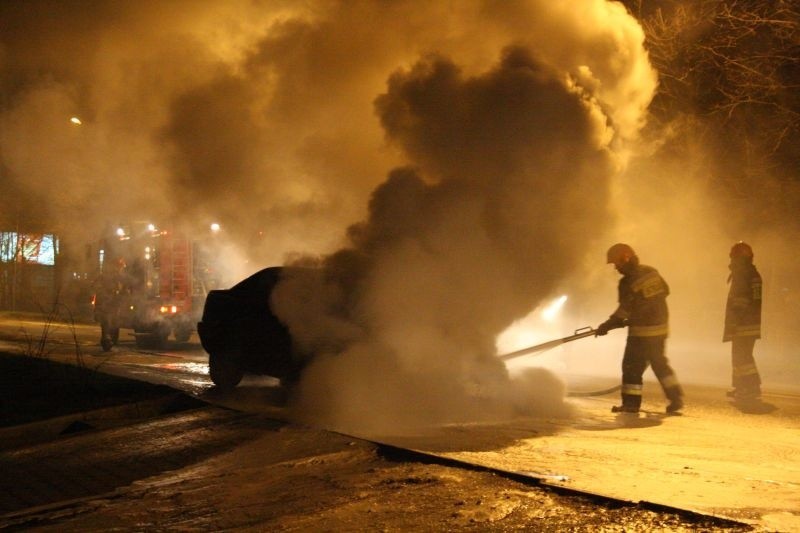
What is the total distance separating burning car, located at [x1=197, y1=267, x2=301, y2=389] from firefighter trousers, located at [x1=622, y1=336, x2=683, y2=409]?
3297mm

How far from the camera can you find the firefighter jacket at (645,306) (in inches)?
313

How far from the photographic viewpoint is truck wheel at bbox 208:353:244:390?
30.9 feet

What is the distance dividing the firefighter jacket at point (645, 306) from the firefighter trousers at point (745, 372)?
1.53 metres

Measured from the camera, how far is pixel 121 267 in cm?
1579

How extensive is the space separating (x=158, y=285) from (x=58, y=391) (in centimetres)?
643

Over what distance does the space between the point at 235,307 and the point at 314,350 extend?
6.03 feet

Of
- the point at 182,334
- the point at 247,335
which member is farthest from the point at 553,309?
the point at 182,334

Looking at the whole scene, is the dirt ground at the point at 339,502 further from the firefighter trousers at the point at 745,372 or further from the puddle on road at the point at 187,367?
the puddle on road at the point at 187,367

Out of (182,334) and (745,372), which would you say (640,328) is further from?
(182,334)

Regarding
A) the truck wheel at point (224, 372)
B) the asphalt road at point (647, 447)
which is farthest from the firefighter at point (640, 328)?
the truck wheel at point (224, 372)

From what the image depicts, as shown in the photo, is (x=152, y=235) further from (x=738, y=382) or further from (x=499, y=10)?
(x=738, y=382)

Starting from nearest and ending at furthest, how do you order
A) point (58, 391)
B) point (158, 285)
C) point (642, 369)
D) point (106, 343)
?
point (642, 369)
point (58, 391)
point (106, 343)
point (158, 285)

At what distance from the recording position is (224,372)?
9.45m

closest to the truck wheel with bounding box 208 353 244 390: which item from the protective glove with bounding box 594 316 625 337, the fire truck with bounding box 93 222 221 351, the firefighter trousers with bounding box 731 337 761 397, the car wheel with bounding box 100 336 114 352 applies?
the protective glove with bounding box 594 316 625 337
